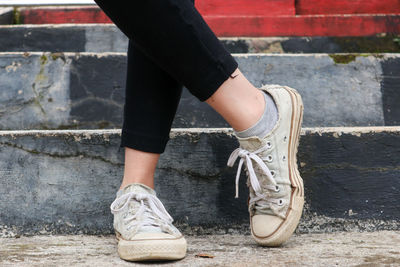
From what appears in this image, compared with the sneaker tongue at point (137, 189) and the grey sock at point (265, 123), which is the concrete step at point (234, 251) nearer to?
the sneaker tongue at point (137, 189)

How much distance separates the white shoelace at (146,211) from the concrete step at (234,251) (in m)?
0.08

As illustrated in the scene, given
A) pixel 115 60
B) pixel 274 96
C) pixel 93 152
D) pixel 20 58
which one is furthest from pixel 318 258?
pixel 20 58

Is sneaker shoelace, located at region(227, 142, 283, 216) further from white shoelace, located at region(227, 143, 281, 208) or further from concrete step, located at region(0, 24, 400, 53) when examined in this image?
concrete step, located at region(0, 24, 400, 53)

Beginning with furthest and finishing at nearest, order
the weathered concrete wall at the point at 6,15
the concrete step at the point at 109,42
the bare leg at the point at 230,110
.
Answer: the weathered concrete wall at the point at 6,15
the concrete step at the point at 109,42
the bare leg at the point at 230,110

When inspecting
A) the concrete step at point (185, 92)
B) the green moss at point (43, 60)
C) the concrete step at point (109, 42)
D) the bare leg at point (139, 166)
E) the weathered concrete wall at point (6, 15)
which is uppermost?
the bare leg at point (139, 166)

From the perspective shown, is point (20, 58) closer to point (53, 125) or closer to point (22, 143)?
point (53, 125)

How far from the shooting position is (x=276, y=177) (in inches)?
43.8

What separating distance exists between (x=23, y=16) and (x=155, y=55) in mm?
2472

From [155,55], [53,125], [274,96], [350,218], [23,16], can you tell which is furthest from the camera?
[23,16]

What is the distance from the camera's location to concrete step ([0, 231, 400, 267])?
3.21ft

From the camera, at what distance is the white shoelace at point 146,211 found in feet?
3.52

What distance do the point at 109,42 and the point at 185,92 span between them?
2.55 ft

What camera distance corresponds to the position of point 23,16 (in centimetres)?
311

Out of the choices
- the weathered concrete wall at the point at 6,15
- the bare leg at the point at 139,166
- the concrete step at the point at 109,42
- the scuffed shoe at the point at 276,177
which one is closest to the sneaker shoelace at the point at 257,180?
the scuffed shoe at the point at 276,177
